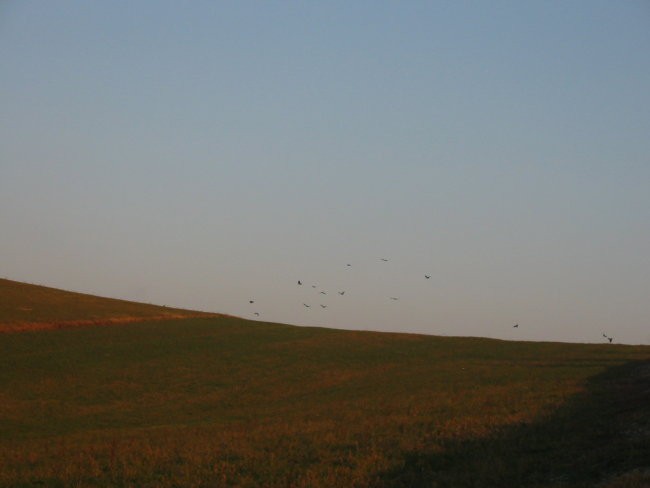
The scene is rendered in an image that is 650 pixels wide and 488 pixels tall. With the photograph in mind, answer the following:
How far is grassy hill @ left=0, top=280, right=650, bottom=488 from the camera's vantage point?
1694 centimetres

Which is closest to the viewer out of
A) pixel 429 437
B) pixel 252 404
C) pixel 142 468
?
pixel 142 468

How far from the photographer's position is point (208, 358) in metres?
42.8

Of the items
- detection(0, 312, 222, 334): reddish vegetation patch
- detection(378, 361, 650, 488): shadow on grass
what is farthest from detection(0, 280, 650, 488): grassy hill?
detection(0, 312, 222, 334): reddish vegetation patch

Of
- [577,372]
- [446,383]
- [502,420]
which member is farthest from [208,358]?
[502,420]

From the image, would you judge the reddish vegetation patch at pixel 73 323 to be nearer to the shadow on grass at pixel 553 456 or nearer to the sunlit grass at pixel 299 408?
the sunlit grass at pixel 299 408

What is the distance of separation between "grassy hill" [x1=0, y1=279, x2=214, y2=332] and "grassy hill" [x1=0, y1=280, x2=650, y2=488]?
1441 millimetres

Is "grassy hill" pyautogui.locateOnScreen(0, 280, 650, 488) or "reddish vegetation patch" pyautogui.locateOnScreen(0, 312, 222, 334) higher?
"reddish vegetation patch" pyautogui.locateOnScreen(0, 312, 222, 334)

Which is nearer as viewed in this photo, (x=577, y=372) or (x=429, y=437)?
(x=429, y=437)

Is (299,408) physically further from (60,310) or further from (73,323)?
(60,310)

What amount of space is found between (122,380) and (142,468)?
63.8 feet

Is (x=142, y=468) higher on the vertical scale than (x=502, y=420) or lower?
lower

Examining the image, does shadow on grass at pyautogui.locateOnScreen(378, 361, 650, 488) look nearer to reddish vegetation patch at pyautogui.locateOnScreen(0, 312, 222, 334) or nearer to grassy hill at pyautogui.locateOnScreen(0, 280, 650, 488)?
grassy hill at pyautogui.locateOnScreen(0, 280, 650, 488)

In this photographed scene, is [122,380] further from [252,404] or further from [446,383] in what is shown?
[446,383]

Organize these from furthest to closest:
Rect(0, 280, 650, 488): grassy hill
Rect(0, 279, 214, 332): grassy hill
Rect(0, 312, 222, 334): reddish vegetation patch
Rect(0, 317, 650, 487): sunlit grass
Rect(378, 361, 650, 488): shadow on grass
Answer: Rect(0, 279, 214, 332): grassy hill
Rect(0, 312, 222, 334): reddish vegetation patch
Rect(0, 317, 650, 487): sunlit grass
Rect(0, 280, 650, 488): grassy hill
Rect(378, 361, 650, 488): shadow on grass
